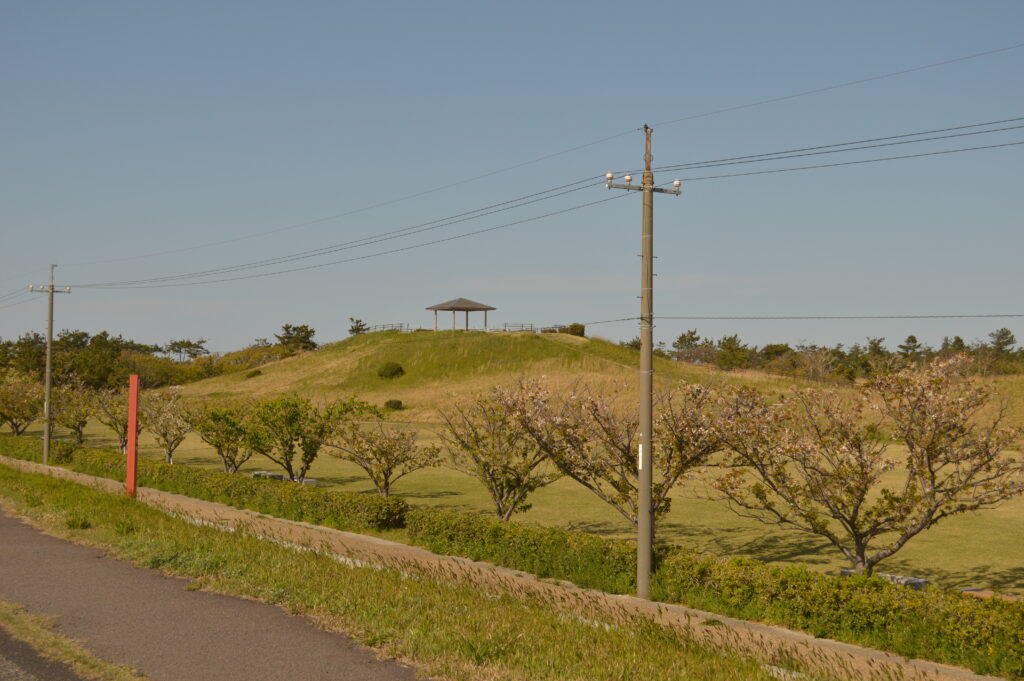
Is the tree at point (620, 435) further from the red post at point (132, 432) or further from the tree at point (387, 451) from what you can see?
the red post at point (132, 432)

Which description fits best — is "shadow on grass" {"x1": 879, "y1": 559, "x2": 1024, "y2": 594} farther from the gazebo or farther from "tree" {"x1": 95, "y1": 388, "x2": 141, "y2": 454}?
the gazebo

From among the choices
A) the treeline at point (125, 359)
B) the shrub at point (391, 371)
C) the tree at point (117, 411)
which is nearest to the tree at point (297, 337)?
the treeline at point (125, 359)

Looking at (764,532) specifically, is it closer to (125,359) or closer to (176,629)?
(176,629)

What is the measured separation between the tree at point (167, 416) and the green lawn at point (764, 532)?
282 inches

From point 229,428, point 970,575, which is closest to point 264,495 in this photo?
point 229,428

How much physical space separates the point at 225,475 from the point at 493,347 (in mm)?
80197

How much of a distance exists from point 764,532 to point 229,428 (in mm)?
21104

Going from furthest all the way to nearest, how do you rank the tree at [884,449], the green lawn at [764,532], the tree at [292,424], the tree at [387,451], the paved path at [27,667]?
the tree at [292,424], the tree at [387,451], the green lawn at [764,532], the tree at [884,449], the paved path at [27,667]

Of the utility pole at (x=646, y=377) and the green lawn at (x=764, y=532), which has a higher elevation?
the utility pole at (x=646, y=377)

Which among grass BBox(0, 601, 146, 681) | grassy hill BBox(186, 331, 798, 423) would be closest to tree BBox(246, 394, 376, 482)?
grass BBox(0, 601, 146, 681)

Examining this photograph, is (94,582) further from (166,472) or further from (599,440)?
(166,472)

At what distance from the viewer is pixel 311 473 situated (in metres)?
42.7

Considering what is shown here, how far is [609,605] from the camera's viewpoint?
15.1 m

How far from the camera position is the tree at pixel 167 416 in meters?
40.1
